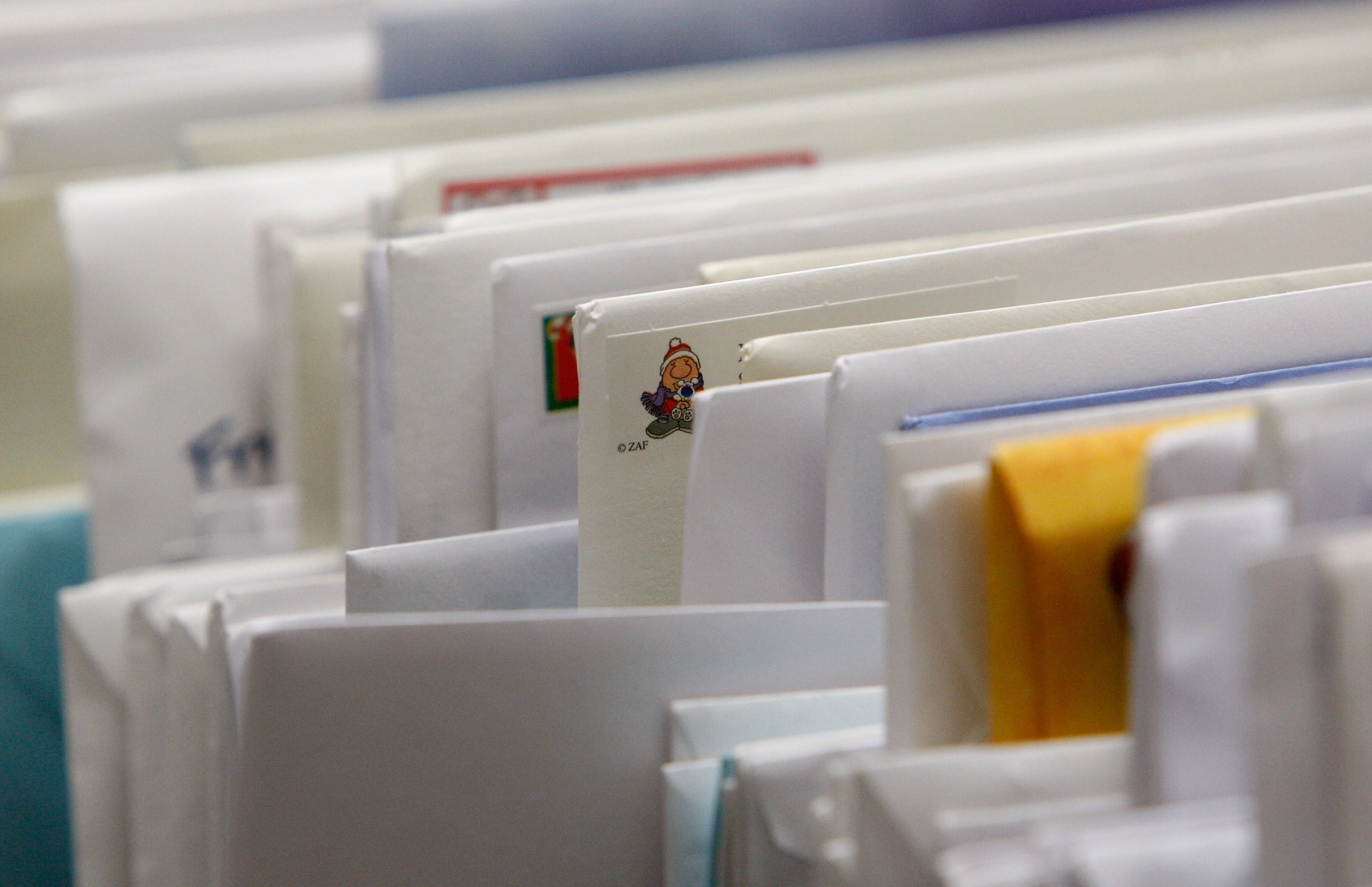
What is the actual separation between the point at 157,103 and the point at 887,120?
1.54ft

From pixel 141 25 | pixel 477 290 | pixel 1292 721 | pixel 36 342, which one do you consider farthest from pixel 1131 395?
pixel 141 25

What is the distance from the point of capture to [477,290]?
520 mm

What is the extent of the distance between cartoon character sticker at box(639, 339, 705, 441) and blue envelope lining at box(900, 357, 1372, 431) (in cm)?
9

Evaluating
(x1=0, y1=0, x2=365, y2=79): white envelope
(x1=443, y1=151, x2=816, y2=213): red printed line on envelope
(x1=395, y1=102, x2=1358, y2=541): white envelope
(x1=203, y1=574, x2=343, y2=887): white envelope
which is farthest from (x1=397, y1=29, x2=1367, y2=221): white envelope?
(x1=0, y1=0, x2=365, y2=79): white envelope

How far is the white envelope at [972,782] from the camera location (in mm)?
277

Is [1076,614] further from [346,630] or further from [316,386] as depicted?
[316,386]

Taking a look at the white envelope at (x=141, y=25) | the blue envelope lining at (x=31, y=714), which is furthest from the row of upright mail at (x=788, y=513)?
the white envelope at (x=141, y=25)

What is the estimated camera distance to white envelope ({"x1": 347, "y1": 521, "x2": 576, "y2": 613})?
440 millimetres

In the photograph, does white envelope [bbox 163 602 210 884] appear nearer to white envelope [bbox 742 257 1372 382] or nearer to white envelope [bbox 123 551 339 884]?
white envelope [bbox 123 551 339 884]

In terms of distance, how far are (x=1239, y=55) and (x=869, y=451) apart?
0.53 meters

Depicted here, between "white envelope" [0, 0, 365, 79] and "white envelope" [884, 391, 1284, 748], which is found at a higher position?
"white envelope" [0, 0, 365, 79]

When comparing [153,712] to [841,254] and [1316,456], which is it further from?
[1316,456]

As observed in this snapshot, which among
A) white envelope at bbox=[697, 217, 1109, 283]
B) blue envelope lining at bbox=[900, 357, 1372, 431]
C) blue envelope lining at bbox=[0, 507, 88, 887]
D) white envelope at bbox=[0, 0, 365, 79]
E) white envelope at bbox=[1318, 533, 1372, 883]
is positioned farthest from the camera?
white envelope at bbox=[0, 0, 365, 79]

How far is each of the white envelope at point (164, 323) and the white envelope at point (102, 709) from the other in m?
0.16
